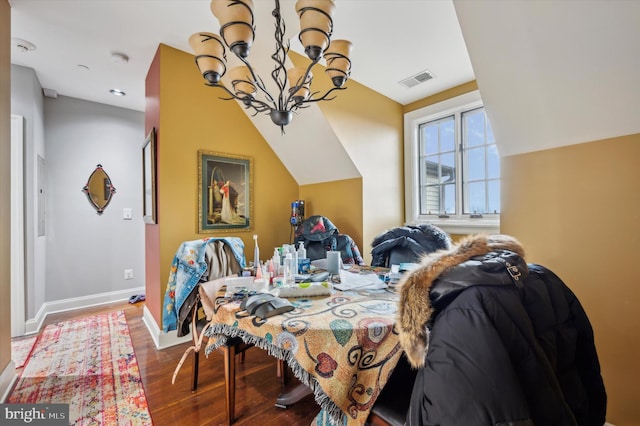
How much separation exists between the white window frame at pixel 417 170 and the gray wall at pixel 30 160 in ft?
13.8

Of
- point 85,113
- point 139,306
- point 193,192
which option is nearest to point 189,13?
point 193,192

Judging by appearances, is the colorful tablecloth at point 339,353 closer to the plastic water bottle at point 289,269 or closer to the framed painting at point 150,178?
the plastic water bottle at point 289,269

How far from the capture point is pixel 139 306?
11.9 ft

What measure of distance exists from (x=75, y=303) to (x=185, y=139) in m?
2.70

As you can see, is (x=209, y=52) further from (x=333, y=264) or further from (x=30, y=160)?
(x=30, y=160)

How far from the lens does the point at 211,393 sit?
6.07ft

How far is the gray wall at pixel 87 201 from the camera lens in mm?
3467

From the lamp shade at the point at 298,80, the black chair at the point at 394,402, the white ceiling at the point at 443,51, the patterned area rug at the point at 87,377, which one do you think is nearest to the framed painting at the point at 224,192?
the white ceiling at the point at 443,51

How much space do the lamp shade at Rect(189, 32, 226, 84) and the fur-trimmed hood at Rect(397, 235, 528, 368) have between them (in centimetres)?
144

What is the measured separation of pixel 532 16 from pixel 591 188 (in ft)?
3.12

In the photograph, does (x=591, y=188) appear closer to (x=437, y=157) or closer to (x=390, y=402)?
(x=390, y=402)

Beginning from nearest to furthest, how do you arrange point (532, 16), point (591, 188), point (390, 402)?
1. point (390, 402)
2. point (532, 16)
3. point (591, 188)

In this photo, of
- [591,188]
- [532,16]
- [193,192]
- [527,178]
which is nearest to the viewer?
[532,16]

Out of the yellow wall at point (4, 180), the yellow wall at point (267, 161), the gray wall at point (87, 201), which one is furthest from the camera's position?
the gray wall at point (87, 201)
